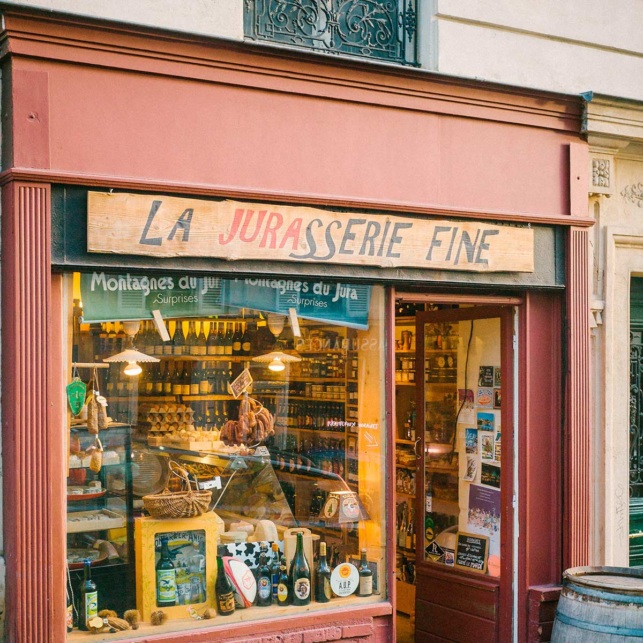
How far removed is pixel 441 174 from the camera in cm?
676

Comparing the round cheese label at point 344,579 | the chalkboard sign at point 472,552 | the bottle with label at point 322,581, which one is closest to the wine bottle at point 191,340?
the bottle with label at point 322,581

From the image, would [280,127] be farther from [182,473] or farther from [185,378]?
[182,473]

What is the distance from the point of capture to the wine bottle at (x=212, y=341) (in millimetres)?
6297

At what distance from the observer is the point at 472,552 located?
296 inches

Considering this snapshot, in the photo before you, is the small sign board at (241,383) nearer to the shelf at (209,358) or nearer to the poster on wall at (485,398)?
the shelf at (209,358)

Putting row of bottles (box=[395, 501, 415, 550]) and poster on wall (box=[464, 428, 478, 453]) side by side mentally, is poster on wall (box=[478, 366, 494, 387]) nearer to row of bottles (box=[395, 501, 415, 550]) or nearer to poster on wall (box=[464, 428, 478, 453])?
poster on wall (box=[464, 428, 478, 453])

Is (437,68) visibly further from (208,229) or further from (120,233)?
(120,233)

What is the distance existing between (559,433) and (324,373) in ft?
6.51

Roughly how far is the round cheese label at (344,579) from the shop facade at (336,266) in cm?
10

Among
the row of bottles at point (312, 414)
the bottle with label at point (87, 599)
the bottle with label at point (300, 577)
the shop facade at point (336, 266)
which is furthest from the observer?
the row of bottles at point (312, 414)

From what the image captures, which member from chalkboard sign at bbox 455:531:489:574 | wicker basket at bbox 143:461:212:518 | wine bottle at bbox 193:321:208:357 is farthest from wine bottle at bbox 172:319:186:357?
chalkboard sign at bbox 455:531:489:574

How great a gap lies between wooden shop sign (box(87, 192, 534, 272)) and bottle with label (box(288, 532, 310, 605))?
213 cm

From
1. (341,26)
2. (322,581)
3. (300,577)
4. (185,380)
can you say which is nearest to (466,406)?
(322,581)

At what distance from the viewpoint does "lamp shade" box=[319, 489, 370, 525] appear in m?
6.82
